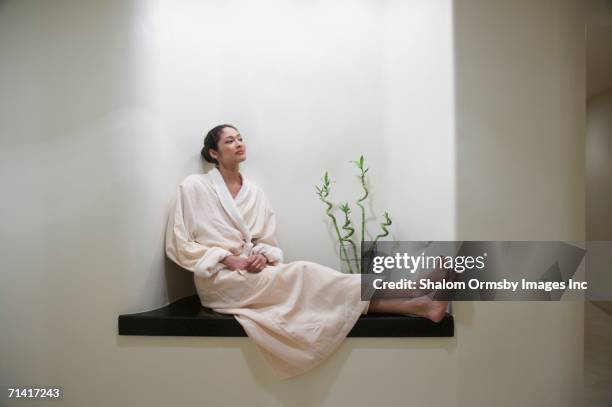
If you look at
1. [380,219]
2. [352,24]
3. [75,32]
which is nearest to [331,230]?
[380,219]

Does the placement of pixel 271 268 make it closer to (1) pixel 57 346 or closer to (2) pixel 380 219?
(2) pixel 380 219

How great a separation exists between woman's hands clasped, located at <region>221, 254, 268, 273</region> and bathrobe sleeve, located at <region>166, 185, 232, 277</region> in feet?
0.10

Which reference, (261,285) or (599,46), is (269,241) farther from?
(599,46)

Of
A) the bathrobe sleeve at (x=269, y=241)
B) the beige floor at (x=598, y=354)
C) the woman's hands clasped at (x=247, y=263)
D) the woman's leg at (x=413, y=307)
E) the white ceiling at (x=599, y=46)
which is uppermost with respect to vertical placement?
the white ceiling at (x=599, y=46)

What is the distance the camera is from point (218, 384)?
1762 millimetres

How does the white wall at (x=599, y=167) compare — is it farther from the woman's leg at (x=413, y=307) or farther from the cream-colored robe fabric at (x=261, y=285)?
the cream-colored robe fabric at (x=261, y=285)

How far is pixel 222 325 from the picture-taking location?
5.75 ft

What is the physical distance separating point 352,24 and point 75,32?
1394mm

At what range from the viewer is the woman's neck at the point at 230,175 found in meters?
2.15

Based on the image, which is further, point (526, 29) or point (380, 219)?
point (380, 219)

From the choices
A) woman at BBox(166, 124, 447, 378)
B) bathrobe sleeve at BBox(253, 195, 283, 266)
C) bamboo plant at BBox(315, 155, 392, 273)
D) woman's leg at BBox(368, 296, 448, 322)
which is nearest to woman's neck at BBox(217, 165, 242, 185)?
woman at BBox(166, 124, 447, 378)

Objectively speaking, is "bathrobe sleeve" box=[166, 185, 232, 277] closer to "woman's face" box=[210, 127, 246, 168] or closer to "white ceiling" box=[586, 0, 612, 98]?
"woman's face" box=[210, 127, 246, 168]

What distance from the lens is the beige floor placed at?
170 centimetres

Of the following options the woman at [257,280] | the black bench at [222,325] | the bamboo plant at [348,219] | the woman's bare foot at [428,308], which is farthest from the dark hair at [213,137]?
the woman's bare foot at [428,308]
